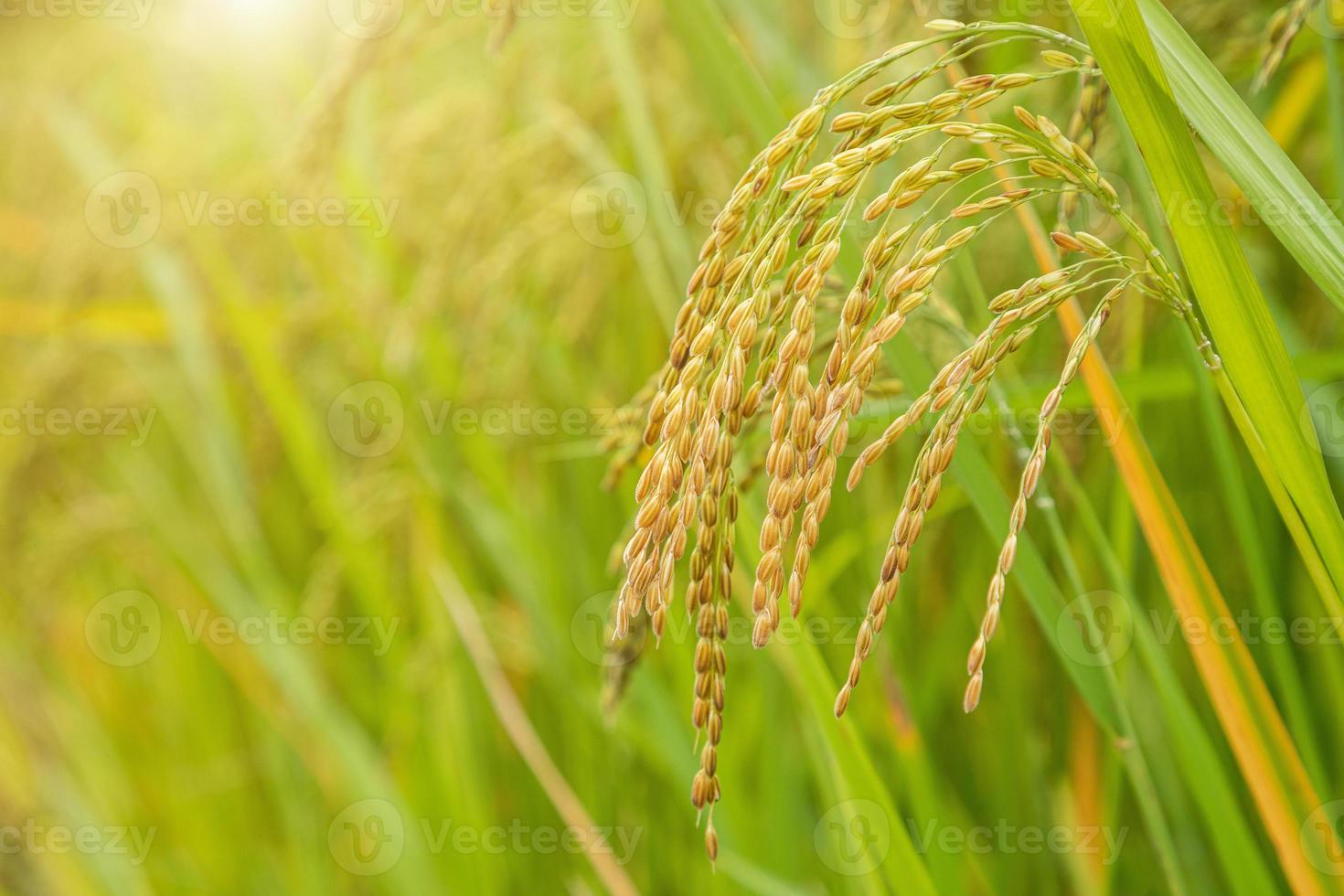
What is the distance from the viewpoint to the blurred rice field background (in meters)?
0.90

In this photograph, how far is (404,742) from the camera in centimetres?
158

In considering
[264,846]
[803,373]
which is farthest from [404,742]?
[803,373]

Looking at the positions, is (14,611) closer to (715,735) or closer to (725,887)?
(725,887)

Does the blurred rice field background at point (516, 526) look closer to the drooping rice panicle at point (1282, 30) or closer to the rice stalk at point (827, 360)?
the drooping rice panicle at point (1282, 30)

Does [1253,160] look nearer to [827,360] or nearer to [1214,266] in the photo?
[1214,266]

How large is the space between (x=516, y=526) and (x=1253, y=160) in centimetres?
111

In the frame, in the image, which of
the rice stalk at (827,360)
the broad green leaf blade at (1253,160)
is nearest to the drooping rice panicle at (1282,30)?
the broad green leaf blade at (1253,160)

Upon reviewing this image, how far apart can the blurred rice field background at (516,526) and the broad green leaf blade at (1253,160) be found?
0.47 ft

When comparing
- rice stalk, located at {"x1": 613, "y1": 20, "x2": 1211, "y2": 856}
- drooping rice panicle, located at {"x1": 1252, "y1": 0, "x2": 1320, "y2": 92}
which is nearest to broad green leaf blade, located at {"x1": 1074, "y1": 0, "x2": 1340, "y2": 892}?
rice stalk, located at {"x1": 613, "y1": 20, "x2": 1211, "y2": 856}

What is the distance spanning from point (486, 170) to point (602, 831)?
99cm

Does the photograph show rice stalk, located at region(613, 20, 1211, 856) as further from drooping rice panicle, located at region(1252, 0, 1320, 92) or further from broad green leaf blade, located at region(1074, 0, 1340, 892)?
drooping rice panicle, located at region(1252, 0, 1320, 92)

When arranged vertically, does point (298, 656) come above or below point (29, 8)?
below

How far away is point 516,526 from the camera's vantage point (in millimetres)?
1449

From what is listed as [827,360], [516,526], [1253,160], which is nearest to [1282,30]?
[1253,160]
